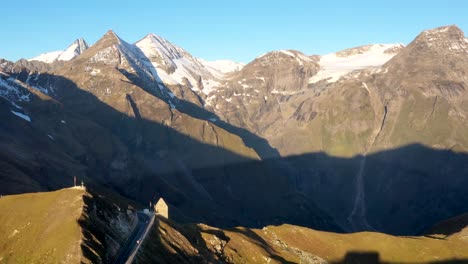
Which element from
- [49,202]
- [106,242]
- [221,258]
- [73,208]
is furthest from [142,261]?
[221,258]

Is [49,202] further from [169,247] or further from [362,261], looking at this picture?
[362,261]

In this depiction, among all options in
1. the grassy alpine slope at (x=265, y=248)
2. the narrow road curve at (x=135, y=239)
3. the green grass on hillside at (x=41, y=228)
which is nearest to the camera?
the green grass on hillside at (x=41, y=228)

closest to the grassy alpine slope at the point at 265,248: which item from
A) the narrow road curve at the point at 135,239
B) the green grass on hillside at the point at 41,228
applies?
the narrow road curve at the point at 135,239

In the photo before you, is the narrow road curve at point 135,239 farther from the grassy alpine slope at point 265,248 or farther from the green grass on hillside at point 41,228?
the green grass on hillside at point 41,228

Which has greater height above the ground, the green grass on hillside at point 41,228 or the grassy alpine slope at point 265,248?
the green grass on hillside at point 41,228

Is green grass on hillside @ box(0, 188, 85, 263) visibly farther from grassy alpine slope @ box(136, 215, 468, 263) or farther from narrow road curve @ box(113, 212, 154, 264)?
grassy alpine slope @ box(136, 215, 468, 263)

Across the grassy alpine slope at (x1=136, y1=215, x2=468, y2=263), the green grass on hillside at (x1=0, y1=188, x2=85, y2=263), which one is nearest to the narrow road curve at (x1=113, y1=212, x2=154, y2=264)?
the grassy alpine slope at (x1=136, y1=215, x2=468, y2=263)

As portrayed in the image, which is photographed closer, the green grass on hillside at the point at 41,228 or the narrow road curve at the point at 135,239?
the green grass on hillside at the point at 41,228

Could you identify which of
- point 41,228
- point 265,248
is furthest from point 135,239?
point 265,248

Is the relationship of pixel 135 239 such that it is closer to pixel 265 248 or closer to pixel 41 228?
pixel 41 228
